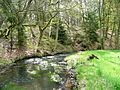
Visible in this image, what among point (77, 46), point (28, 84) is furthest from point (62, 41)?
point (28, 84)

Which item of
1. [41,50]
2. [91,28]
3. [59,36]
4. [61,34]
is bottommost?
[41,50]

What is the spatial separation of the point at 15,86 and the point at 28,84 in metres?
0.88

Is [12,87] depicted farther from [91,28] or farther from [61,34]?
[91,28]

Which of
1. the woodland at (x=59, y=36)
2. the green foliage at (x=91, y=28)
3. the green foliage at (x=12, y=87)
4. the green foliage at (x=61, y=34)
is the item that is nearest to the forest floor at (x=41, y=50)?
the woodland at (x=59, y=36)

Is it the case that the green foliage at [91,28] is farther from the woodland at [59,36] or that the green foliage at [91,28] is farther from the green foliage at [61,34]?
the green foliage at [61,34]

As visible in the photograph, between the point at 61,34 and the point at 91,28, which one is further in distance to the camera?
the point at 91,28

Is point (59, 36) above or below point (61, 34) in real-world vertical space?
below

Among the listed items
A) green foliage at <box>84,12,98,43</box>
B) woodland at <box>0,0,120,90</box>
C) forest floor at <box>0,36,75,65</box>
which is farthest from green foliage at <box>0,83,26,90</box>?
green foliage at <box>84,12,98,43</box>

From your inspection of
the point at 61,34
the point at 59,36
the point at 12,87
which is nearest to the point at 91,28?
the point at 61,34

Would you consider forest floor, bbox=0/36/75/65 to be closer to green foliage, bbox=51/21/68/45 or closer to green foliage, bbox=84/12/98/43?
green foliage, bbox=51/21/68/45

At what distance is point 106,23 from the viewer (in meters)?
49.4

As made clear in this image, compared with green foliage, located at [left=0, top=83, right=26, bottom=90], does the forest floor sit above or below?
below

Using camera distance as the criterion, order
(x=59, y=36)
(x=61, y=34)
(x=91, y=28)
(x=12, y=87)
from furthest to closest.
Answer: (x=91, y=28) → (x=59, y=36) → (x=61, y=34) → (x=12, y=87)

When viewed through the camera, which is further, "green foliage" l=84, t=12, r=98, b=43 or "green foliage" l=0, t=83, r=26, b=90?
"green foliage" l=84, t=12, r=98, b=43
